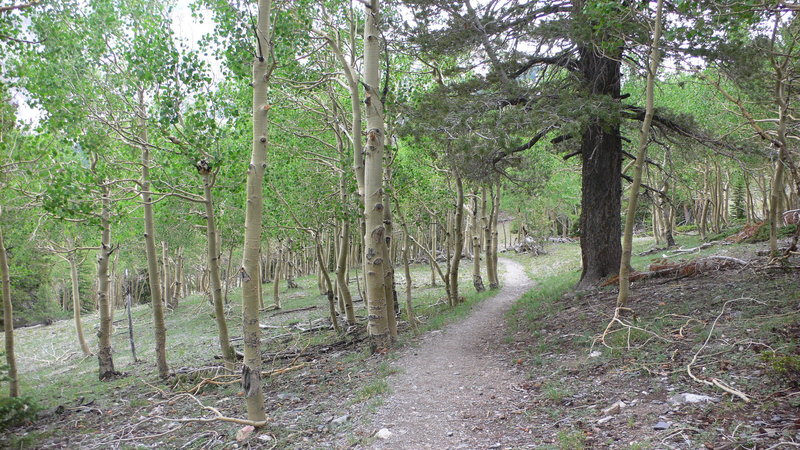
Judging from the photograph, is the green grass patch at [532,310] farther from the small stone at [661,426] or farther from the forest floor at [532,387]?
the small stone at [661,426]

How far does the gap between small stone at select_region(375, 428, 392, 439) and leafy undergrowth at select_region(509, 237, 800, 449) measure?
66.1 inches

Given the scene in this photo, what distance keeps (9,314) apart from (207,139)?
23.8 feet

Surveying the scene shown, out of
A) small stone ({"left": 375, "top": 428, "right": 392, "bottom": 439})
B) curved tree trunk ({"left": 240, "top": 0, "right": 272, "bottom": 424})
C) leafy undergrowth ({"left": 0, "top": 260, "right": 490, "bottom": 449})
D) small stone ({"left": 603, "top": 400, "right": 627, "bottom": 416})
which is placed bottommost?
→ leafy undergrowth ({"left": 0, "top": 260, "right": 490, "bottom": 449})

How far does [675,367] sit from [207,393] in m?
9.02

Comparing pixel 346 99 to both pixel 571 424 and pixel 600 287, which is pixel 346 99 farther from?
pixel 571 424

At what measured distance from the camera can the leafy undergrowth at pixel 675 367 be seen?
13.9ft

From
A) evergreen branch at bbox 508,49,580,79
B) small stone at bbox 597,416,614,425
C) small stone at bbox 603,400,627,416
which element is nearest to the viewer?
small stone at bbox 597,416,614,425

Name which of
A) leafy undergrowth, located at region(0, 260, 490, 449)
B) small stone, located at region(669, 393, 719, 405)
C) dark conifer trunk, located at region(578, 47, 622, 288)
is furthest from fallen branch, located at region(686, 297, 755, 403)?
dark conifer trunk, located at region(578, 47, 622, 288)

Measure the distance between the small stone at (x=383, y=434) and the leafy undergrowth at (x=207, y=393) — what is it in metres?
0.29

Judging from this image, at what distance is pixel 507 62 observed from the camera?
11.4m

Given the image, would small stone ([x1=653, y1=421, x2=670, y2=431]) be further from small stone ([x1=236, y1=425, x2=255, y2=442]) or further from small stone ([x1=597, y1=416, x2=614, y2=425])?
small stone ([x1=236, y1=425, x2=255, y2=442])

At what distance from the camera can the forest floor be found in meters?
4.59

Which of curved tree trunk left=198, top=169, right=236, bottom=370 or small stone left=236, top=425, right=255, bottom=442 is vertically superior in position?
curved tree trunk left=198, top=169, right=236, bottom=370

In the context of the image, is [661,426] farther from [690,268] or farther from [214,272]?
[214,272]
